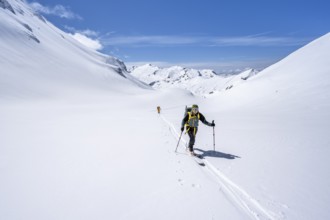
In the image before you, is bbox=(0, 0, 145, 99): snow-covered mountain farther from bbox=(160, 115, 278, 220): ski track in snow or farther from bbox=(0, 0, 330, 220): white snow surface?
bbox=(160, 115, 278, 220): ski track in snow

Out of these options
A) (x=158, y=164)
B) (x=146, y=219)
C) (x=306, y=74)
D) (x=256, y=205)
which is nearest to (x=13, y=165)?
(x=158, y=164)

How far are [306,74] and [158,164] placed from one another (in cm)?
3446

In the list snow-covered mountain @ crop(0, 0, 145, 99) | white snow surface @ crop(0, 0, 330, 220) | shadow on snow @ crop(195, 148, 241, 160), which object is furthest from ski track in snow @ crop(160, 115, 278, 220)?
snow-covered mountain @ crop(0, 0, 145, 99)

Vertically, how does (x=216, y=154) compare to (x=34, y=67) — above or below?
below

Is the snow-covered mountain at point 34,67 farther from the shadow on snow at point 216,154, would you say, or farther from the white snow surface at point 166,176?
the shadow on snow at point 216,154

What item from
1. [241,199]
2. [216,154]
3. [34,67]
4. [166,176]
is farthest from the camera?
[34,67]

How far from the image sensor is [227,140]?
13.5 metres

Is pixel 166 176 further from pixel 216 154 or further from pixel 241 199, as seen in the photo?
pixel 216 154

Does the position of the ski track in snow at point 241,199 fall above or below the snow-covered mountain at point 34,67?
below

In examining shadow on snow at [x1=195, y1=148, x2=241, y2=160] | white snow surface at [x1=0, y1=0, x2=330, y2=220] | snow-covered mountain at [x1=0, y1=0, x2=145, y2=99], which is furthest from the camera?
snow-covered mountain at [x1=0, y1=0, x2=145, y2=99]

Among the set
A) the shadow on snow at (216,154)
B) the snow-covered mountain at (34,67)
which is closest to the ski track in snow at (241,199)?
the shadow on snow at (216,154)

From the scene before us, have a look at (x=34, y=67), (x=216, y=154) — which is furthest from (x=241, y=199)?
(x=34, y=67)

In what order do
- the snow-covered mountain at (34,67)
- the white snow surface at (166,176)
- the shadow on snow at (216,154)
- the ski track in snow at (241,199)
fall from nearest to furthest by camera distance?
1. the ski track in snow at (241,199)
2. the white snow surface at (166,176)
3. the shadow on snow at (216,154)
4. the snow-covered mountain at (34,67)

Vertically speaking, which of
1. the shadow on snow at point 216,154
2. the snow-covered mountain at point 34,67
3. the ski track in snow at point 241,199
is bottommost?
the ski track in snow at point 241,199
